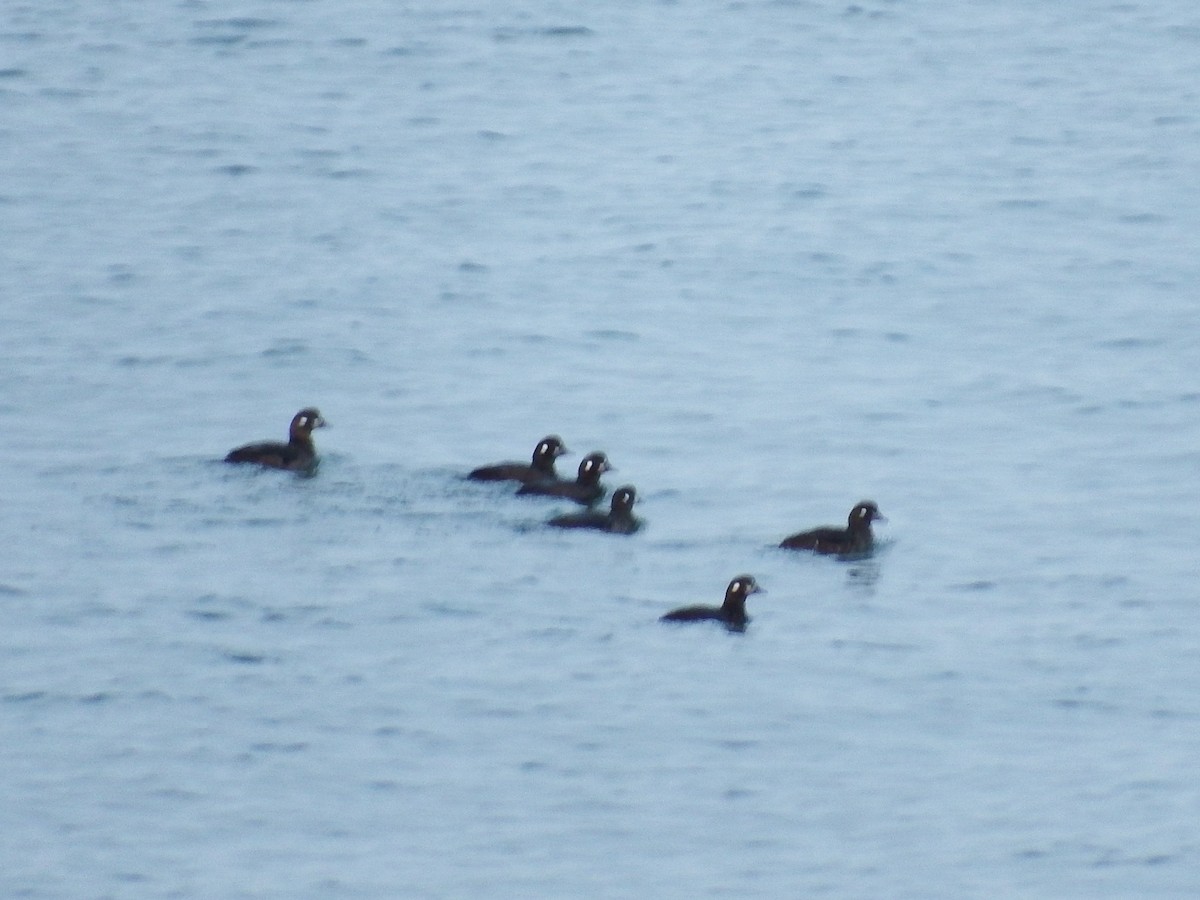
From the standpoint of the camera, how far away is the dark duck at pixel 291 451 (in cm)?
2172

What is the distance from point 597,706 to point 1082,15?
3224 cm

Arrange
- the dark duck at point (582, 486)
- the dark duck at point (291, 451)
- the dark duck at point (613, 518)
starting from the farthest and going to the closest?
the dark duck at point (291, 451) < the dark duck at point (582, 486) < the dark duck at point (613, 518)

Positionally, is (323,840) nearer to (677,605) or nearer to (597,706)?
(597,706)

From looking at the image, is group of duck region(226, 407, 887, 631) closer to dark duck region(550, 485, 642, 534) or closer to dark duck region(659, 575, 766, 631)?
dark duck region(550, 485, 642, 534)

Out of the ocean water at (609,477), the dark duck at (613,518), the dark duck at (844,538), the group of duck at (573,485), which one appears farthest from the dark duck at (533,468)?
the dark duck at (844,538)

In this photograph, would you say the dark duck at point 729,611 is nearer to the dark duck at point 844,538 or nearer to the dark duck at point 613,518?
the dark duck at point 844,538

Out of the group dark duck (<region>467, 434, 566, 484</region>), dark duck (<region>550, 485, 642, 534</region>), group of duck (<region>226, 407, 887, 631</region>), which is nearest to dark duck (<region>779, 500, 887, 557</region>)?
group of duck (<region>226, 407, 887, 631</region>)

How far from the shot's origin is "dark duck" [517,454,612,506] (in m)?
21.2

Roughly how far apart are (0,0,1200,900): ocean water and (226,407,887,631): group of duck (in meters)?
0.17

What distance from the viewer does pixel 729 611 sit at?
18172 mm

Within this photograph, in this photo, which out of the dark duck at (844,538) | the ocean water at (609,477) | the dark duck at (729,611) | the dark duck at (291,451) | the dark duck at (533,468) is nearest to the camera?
the ocean water at (609,477)

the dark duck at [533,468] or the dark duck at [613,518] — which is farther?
the dark duck at [533,468]

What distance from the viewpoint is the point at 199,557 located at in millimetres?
19688

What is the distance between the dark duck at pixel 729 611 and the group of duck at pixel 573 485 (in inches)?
4.5
